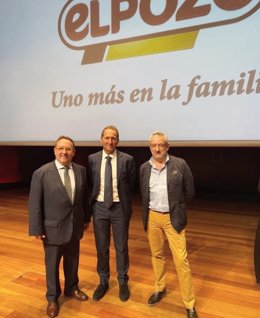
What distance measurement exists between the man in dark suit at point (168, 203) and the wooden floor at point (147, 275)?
12.7 inches

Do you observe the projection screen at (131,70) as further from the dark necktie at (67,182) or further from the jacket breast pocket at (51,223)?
the jacket breast pocket at (51,223)

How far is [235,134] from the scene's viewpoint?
99.7 inches

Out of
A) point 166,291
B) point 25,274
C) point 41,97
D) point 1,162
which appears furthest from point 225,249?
point 1,162

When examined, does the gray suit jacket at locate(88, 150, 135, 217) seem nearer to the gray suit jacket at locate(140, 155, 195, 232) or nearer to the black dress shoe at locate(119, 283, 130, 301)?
the gray suit jacket at locate(140, 155, 195, 232)

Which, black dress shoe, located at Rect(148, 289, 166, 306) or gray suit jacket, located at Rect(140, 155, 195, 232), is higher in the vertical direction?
gray suit jacket, located at Rect(140, 155, 195, 232)

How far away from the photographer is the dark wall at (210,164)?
605 centimetres

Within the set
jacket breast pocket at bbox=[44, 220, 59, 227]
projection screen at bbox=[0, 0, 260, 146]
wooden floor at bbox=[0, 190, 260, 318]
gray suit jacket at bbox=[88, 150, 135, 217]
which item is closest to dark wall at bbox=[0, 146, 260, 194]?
wooden floor at bbox=[0, 190, 260, 318]

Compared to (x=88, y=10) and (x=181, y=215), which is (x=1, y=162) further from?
(x=181, y=215)

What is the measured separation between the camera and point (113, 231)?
86.9 inches

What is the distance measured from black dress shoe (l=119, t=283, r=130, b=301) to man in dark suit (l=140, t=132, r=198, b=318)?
14.6 inches

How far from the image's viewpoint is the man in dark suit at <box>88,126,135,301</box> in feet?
7.03

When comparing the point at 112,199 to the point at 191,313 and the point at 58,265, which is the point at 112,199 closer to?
the point at 58,265

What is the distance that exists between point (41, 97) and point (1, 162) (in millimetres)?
3567

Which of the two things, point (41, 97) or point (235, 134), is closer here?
point (235, 134)
